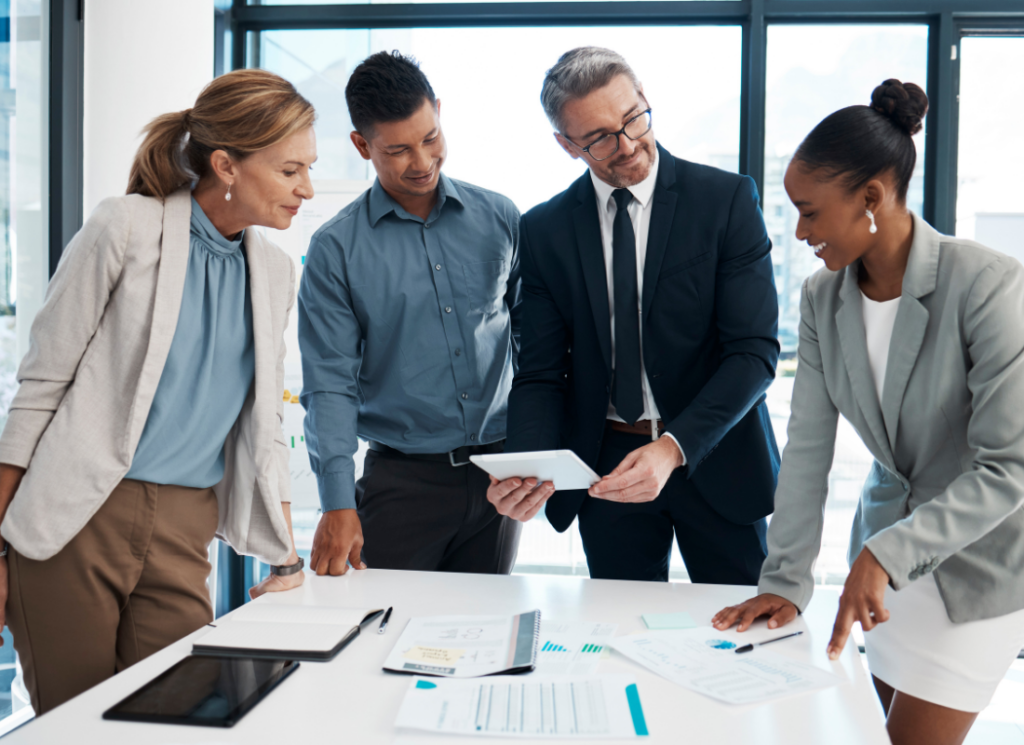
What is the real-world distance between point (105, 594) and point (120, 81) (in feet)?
7.00

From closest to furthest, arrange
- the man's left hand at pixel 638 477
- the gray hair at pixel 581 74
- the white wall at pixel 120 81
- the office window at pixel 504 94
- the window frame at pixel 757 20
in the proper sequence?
the man's left hand at pixel 638 477 → the gray hair at pixel 581 74 → the white wall at pixel 120 81 → the window frame at pixel 757 20 → the office window at pixel 504 94

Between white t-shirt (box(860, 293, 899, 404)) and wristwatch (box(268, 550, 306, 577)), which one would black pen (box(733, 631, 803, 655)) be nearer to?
white t-shirt (box(860, 293, 899, 404))

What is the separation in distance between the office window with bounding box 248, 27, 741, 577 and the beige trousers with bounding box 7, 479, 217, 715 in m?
1.69

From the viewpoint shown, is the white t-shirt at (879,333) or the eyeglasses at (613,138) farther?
the eyeglasses at (613,138)

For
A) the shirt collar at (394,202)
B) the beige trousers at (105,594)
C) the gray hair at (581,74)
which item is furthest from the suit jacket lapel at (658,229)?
the beige trousers at (105,594)

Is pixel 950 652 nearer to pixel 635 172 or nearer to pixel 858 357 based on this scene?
pixel 858 357

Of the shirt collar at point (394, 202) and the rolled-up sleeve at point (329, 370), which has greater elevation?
the shirt collar at point (394, 202)

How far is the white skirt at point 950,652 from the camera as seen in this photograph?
4.22 feet

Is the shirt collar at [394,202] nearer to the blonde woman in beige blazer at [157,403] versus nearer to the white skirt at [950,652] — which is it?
the blonde woman in beige blazer at [157,403]

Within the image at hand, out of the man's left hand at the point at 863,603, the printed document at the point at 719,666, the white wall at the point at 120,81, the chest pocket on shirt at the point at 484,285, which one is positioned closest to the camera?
the printed document at the point at 719,666

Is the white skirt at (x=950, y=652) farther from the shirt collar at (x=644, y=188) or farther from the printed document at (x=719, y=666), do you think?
the shirt collar at (x=644, y=188)

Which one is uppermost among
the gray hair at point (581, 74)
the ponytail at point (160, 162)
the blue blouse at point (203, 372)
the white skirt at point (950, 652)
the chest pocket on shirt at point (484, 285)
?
the gray hair at point (581, 74)

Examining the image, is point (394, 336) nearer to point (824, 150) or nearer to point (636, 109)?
point (636, 109)

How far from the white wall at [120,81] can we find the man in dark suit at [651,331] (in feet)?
5.77
